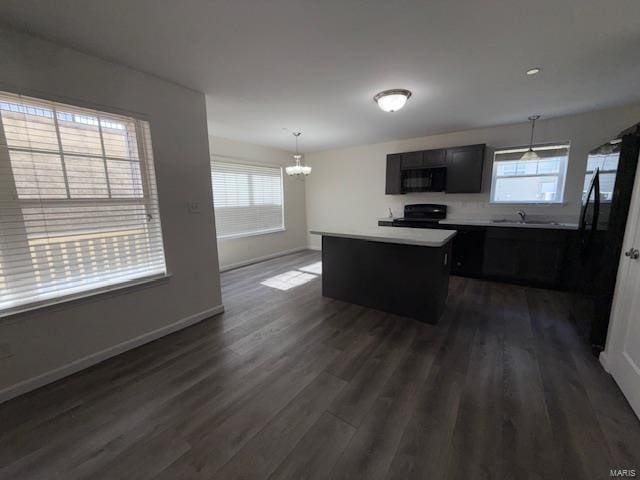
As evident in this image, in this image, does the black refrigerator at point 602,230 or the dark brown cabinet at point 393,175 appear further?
the dark brown cabinet at point 393,175

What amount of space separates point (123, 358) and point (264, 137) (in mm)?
3849

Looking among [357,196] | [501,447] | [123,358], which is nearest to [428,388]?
[501,447]

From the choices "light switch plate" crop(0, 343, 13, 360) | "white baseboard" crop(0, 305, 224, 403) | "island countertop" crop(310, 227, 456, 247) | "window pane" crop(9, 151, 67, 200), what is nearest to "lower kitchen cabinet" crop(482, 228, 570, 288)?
"island countertop" crop(310, 227, 456, 247)

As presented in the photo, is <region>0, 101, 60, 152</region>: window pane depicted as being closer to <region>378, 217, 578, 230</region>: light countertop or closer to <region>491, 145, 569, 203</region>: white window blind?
<region>378, 217, 578, 230</region>: light countertop

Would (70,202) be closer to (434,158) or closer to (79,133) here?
(79,133)

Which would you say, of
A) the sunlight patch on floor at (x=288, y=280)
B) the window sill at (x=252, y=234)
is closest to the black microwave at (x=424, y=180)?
the sunlight patch on floor at (x=288, y=280)

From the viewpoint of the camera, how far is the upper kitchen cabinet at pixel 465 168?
4.04 meters

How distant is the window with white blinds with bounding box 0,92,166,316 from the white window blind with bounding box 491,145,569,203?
495 centimetres

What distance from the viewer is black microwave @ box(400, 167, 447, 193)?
175 inches

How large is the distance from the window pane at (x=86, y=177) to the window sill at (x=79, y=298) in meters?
0.78

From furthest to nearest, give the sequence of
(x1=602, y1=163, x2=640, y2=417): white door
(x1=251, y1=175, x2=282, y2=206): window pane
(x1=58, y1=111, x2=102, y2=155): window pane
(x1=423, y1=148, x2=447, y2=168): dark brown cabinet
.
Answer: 1. (x1=251, y1=175, x2=282, y2=206): window pane
2. (x1=423, y1=148, x2=447, y2=168): dark brown cabinet
3. (x1=58, y1=111, x2=102, y2=155): window pane
4. (x1=602, y1=163, x2=640, y2=417): white door

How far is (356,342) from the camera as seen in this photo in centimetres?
232

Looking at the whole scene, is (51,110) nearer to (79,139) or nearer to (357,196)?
(79,139)

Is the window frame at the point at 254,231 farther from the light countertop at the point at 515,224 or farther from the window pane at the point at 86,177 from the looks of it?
the light countertop at the point at 515,224
